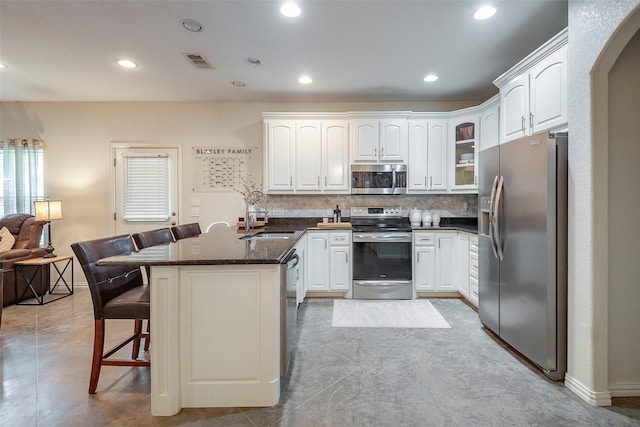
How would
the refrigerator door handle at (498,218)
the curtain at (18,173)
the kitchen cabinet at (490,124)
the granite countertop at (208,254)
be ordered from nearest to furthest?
the granite countertop at (208,254) → the refrigerator door handle at (498,218) → the kitchen cabinet at (490,124) → the curtain at (18,173)

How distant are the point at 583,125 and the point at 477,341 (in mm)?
1832

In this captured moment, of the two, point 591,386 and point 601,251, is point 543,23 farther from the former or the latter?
point 591,386

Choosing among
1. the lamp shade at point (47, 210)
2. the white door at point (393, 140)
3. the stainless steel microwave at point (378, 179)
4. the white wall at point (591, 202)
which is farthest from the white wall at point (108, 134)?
the white wall at point (591, 202)

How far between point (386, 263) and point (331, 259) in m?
0.69

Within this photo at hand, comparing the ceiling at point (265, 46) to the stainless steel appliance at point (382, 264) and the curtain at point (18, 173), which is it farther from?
the stainless steel appliance at point (382, 264)

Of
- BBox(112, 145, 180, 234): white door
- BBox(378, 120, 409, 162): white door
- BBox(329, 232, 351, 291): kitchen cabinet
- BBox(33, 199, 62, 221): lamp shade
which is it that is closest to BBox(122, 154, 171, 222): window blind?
BBox(112, 145, 180, 234): white door

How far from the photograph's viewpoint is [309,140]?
12.9 feet

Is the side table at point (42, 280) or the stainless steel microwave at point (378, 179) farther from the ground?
the stainless steel microwave at point (378, 179)

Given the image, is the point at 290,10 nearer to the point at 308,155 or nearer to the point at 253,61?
the point at 253,61

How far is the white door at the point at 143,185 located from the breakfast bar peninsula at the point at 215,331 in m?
2.90

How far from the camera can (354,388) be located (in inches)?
74.7

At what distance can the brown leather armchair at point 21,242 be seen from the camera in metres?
3.50

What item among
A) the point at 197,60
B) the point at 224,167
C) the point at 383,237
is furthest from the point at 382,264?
the point at 197,60

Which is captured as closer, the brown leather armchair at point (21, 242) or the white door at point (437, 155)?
the brown leather armchair at point (21, 242)
